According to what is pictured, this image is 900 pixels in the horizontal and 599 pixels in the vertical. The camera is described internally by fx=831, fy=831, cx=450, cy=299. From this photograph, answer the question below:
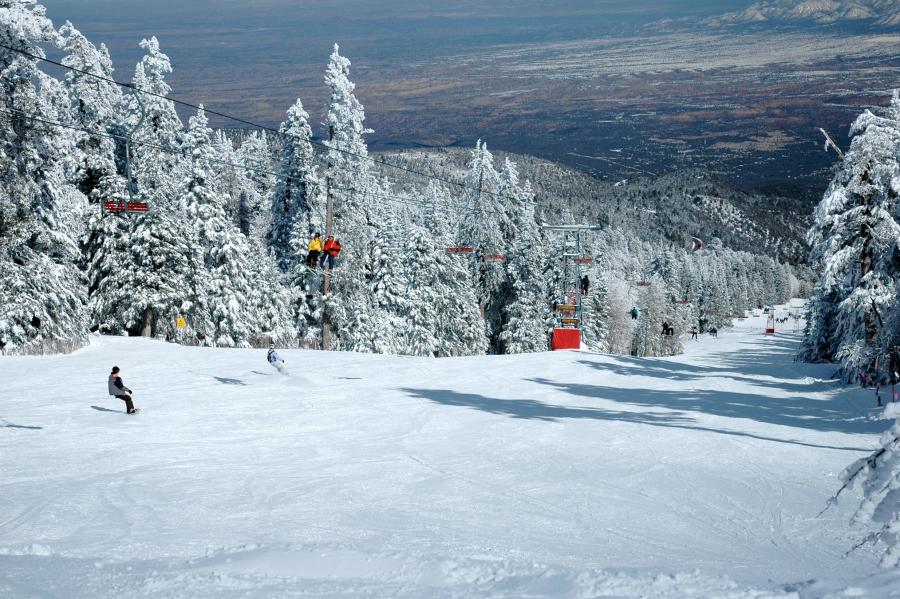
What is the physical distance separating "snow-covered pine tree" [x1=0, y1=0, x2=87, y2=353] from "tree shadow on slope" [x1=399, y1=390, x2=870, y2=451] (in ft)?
49.9

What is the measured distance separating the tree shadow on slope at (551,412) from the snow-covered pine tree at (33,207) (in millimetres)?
15210

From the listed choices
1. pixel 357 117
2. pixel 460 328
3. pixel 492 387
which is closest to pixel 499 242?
pixel 460 328

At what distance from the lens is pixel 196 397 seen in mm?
22859

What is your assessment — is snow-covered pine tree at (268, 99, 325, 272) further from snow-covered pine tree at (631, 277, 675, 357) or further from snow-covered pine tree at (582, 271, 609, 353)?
snow-covered pine tree at (631, 277, 675, 357)

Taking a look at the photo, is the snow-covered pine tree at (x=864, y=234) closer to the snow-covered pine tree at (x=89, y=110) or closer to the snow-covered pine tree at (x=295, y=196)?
the snow-covered pine tree at (x=295, y=196)

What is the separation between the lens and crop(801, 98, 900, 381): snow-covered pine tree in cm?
3012

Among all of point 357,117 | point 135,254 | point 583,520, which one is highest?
point 357,117

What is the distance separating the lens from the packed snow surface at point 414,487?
8.43m

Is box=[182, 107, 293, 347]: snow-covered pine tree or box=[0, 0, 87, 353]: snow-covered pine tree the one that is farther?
box=[182, 107, 293, 347]: snow-covered pine tree

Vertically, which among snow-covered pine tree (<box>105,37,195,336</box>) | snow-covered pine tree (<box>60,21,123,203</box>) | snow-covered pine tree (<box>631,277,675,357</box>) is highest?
snow-covered pine tree (<box>60,21,123,203</box>)

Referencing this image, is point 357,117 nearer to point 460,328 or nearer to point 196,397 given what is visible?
point 460,328

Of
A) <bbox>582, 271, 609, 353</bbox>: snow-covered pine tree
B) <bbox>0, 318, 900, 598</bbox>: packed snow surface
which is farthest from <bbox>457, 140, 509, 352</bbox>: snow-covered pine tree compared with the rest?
<bbox>0, 318, 900, 598</bbox>: packed snow surface

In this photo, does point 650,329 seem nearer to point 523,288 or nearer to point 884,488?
point 523,288

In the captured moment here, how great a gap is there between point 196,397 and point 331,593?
636 inches
